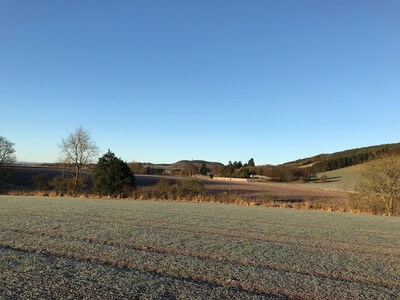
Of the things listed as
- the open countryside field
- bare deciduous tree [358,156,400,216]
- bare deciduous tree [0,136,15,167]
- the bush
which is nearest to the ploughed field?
bare deciduous tree [358,156,400,216]

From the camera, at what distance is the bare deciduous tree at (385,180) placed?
94.6ft

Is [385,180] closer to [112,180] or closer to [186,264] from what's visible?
[112,180]

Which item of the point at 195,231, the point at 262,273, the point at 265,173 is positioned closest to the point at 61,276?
the point at 262,273

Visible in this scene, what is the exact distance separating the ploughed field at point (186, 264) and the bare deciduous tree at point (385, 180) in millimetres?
17792

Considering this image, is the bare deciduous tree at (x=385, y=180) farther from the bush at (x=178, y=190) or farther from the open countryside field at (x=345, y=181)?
the bush at (x=178, y=190)

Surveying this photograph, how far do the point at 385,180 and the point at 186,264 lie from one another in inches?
1022

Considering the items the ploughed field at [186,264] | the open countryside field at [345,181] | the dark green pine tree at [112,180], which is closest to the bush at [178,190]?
the dark green pine tree at [112,180]

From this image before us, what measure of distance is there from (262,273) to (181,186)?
3517 centimetres

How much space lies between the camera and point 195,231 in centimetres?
1278

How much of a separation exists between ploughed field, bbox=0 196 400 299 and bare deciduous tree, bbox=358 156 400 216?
58.4 ft

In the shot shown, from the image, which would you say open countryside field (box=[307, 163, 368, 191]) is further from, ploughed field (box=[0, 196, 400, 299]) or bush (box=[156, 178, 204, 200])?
ploughed field (box=[0, 196, 400, 299])

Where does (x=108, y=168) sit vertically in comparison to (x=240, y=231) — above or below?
above

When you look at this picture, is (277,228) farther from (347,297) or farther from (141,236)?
(347,297)

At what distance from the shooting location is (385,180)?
29297 millimetres
